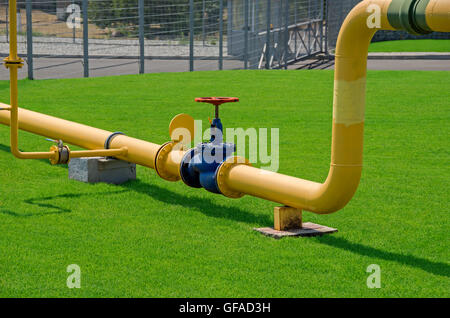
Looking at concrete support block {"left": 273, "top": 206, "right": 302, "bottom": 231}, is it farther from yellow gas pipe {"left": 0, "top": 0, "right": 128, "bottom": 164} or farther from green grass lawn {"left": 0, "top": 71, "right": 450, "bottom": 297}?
yellow gas pipe {"left": 0, "top": 0, "right": 128, "bottom": 164}

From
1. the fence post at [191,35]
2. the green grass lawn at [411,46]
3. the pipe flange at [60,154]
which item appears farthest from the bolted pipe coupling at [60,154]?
the green grass lawn at [411,46]

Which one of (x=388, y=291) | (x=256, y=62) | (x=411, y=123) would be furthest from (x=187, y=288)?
(x=256, y=62)

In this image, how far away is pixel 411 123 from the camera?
11352 mm

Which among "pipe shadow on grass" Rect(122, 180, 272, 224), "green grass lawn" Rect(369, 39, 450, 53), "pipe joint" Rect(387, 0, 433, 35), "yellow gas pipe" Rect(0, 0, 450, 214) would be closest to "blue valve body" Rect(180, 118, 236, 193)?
"yellow gas pipe" Rect(0, 0, 450, 214)

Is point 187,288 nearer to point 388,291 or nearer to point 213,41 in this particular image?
point 388,291

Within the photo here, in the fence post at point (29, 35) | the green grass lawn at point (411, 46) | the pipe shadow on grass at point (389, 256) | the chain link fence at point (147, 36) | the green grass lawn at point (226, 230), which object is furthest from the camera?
the green grass lawn at point (411, 46)

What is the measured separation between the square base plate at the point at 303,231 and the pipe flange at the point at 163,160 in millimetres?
1289

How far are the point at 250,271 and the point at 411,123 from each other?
693 centimetres

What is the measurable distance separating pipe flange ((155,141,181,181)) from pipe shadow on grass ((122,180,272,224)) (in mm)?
222

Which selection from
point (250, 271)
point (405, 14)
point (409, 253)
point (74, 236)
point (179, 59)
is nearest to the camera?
point (405, 14)

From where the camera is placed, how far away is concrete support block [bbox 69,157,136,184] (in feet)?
25.1

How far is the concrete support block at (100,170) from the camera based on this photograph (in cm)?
764

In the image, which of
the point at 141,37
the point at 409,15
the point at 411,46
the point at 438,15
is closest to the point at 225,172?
the point at 409,15

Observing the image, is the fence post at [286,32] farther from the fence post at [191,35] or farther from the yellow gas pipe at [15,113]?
the yellow gas pipe at [15,113]
